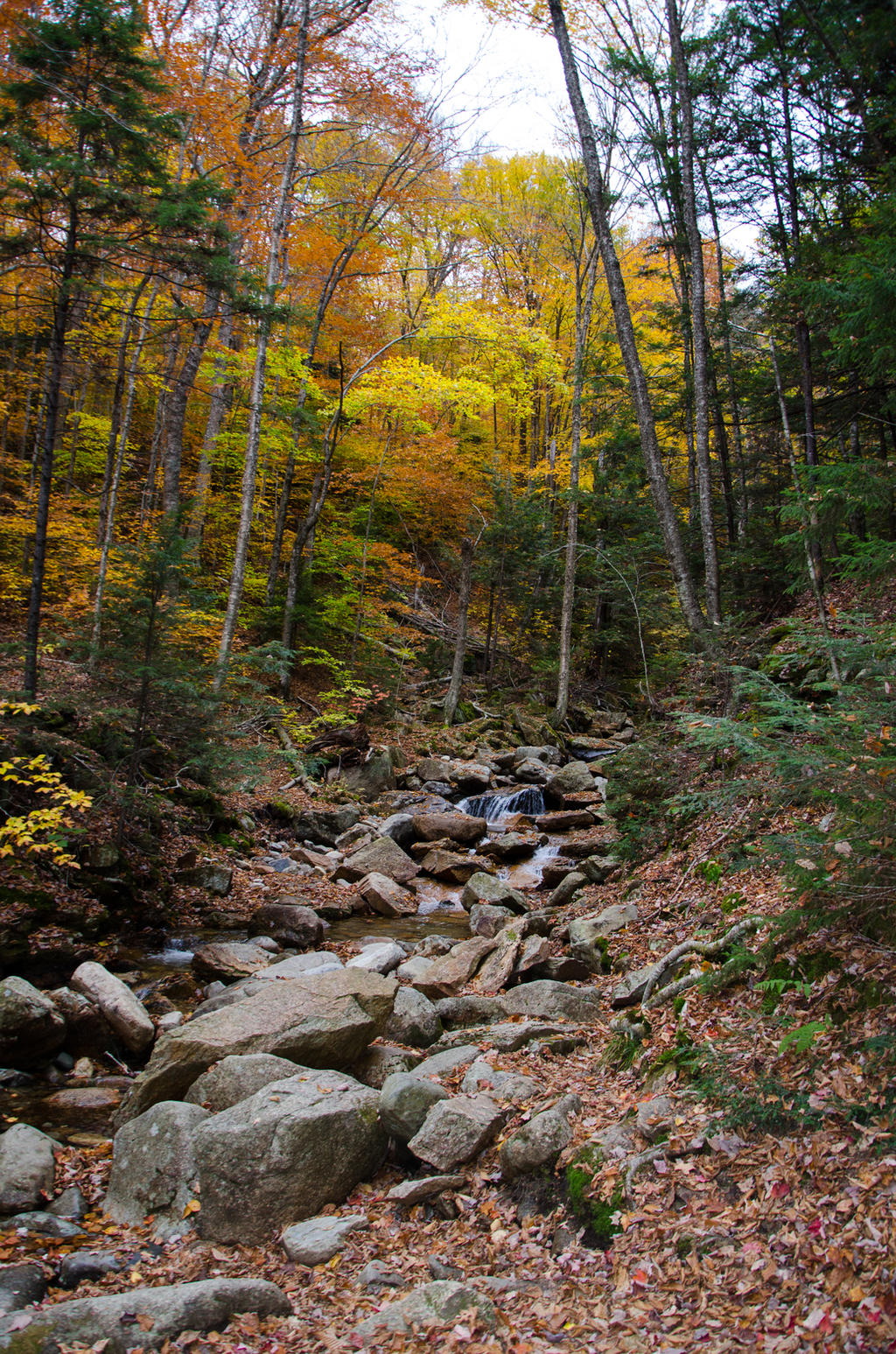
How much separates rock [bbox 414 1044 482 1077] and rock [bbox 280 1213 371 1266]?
1.13 meters

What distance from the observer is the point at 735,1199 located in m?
2.95

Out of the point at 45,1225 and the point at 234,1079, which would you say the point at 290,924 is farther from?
the point at 45,1225

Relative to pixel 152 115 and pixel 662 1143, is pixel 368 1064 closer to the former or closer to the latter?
pixel 662 1143

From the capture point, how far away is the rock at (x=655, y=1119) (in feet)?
11.6

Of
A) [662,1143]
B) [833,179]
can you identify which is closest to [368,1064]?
[662,1143]

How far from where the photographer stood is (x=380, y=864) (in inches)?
435

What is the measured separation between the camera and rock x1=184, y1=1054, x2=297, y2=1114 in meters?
4.45

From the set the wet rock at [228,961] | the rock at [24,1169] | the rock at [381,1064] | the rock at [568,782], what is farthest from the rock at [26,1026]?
the rock at [568,782]

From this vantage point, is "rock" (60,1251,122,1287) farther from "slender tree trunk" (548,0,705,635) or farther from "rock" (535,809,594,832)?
"rock" (535,809,594,832)

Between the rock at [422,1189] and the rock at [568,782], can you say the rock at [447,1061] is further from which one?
the rock at [568,782]

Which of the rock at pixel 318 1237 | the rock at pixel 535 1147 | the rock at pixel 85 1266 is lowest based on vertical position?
the rock at pixel 85 1266

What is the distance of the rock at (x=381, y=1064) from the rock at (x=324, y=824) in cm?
690

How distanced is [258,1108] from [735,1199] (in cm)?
251

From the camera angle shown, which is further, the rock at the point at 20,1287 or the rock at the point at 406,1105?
the rock at the point at 406,1105
